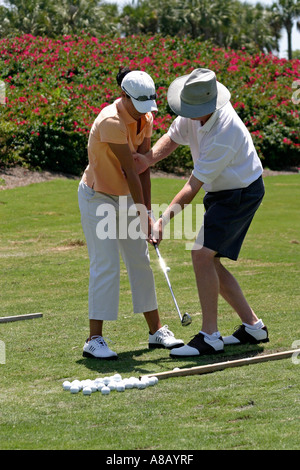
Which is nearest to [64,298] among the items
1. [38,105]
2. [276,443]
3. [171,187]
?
[276,443]

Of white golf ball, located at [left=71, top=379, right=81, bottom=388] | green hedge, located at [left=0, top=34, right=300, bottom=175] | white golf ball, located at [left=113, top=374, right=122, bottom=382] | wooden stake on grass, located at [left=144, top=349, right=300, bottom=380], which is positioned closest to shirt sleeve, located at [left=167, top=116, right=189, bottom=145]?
wooden stake on grass, located at [left=144, top=349, right=300, bottom=380]

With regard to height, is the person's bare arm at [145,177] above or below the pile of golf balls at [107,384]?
above

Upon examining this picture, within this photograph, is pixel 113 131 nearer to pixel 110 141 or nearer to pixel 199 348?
pixel 110 141

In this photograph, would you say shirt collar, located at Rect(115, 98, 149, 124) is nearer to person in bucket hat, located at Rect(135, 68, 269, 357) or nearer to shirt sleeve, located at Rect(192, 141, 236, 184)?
person in bucket hat, located at Rect(135, 68, 269, 357)

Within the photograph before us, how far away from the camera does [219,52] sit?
31.0 metres

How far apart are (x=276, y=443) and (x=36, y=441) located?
1.19 meters

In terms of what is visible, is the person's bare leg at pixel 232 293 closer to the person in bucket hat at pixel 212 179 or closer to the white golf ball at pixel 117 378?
the person in bucket hat at pixel 212 179

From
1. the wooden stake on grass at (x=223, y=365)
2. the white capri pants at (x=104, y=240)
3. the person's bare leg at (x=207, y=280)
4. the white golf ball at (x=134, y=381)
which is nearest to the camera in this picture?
the white golf ball at (x=134, y=381)

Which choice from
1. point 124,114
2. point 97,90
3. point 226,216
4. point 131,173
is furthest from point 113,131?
point 97,90

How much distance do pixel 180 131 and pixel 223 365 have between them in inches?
72.9

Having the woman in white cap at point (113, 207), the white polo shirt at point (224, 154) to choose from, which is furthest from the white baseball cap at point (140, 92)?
the white polo shirt at point (224, 154)

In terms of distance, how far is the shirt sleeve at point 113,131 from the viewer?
5.99 meters

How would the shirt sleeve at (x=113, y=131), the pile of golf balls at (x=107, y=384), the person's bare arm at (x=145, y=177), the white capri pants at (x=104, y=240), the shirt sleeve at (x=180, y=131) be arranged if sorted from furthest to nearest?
the person's bare arm at (x=145, y=177), the shirt sleeve at (x=180, y=131), the white capri pants at (x=104, y=240), the shirt sleeve at (x=113, y=131), the pile of golf balls at (x=107, y=384)

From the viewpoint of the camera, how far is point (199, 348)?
6.16m
